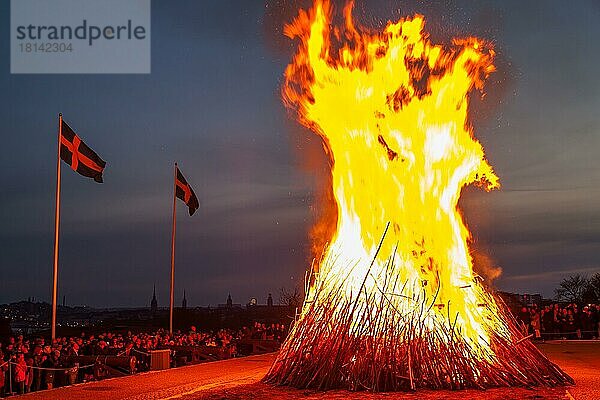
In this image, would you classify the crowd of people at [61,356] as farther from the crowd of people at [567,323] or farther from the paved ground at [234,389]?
the crowd of people at [567,323]

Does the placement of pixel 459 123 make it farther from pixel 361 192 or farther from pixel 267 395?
pixel 267 395

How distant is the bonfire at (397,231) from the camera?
39.8 ft

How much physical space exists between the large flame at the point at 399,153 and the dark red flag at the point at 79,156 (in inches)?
288

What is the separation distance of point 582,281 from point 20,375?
168 ft

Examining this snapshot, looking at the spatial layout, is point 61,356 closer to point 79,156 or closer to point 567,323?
point 79,156

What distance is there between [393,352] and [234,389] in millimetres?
2753

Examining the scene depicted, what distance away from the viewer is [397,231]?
1309cm

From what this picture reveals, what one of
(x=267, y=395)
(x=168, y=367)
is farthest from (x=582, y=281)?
(x=267, y=395)

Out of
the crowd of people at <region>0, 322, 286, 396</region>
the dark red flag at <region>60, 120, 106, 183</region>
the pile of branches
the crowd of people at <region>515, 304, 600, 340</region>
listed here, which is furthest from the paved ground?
the crowd of people at <region>515, 304, 600, 340</region>

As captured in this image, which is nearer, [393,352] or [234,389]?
[393,352]

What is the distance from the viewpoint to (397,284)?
12680 millimetres

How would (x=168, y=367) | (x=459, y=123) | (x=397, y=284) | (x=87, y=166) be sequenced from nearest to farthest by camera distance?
(x=397, y=284) < (x=459, y=123) < (x=168, y=367) < (x=87, y=166)

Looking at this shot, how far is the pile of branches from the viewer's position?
39.3 ft

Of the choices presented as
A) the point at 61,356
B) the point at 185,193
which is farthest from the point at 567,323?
the point at 61,356
